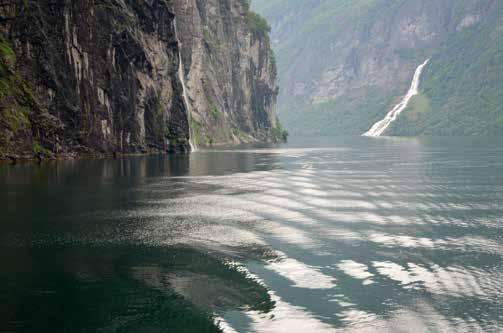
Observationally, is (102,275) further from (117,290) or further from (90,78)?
(90,78)

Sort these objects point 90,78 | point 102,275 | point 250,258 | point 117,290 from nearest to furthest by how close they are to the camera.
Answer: point 117,290 → point 102,275 → point 250,258 → point 90,78

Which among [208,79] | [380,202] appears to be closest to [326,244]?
[380,202]

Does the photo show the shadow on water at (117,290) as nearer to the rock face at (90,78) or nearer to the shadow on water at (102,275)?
the shadow on water at (102,275)

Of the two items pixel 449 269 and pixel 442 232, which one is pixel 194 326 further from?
pixel 442 232

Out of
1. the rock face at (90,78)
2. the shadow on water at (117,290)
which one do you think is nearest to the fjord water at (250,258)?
the shadow on water at (117,290)

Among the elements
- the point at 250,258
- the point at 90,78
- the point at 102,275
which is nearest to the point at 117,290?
the point at 102,275

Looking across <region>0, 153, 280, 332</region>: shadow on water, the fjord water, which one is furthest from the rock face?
<region>0, 153, 280, 332</region>: shadow on water

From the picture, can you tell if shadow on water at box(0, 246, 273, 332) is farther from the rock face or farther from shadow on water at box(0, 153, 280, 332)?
the rock face

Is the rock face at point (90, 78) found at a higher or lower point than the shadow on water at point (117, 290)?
higher
